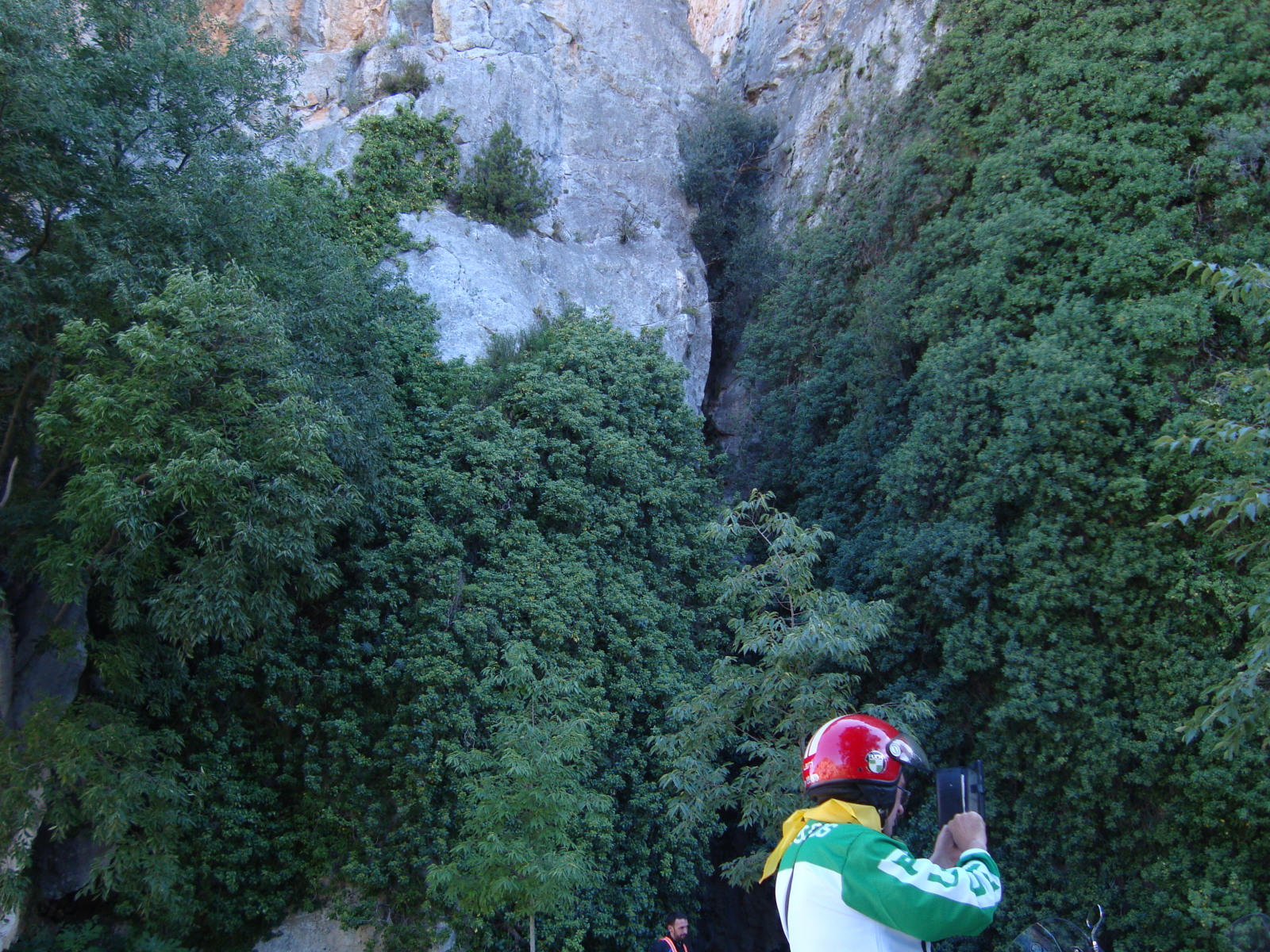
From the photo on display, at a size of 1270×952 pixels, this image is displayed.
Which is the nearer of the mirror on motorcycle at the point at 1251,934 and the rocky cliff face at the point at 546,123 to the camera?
the mirror on motorcycle at the point at 1251,934

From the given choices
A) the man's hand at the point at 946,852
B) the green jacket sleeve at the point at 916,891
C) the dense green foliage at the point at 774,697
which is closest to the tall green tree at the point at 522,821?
the dense green foliage at the point at 774,697

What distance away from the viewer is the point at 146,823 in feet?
27.1

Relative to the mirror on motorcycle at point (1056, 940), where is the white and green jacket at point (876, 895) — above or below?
above

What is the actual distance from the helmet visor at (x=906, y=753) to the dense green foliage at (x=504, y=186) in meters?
17.1

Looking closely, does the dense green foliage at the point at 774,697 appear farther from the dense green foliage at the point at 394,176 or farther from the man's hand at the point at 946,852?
the dense green foliage at the point at 394,176

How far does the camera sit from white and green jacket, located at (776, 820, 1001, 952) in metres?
2.24

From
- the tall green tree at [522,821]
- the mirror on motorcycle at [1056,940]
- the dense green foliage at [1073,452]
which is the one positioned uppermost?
the dense green foliage at [1073,452]

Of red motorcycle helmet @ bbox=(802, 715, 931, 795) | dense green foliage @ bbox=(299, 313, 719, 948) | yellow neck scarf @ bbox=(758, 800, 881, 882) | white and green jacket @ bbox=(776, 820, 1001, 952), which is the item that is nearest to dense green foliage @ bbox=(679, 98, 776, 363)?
dense green foliage @ bbox=(299, 313, 719, 948)

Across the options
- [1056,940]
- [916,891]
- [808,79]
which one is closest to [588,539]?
[1056,940]

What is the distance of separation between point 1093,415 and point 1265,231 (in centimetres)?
307

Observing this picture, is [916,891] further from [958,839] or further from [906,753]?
[906,753]

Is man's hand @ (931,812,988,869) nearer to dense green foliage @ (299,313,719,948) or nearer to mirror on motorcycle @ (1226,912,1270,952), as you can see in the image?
dense green foliage @ (299,313,719,948)

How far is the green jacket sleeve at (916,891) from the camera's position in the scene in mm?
2232

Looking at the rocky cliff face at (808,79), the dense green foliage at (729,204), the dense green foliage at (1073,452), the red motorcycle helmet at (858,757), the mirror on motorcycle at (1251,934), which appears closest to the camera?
the red motorcycle helmet at (858,757)
